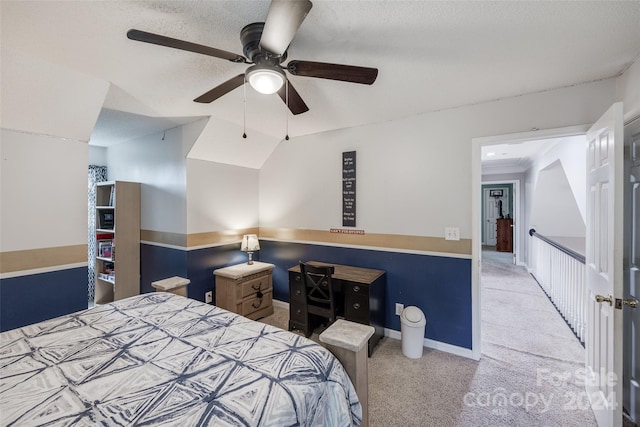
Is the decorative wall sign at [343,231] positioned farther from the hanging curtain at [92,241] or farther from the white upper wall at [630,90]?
the hanging curtain at [92,241]

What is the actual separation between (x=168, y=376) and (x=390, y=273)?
2.35 meters

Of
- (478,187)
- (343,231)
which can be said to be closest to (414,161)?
(478,187)

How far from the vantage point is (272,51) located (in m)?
1.36

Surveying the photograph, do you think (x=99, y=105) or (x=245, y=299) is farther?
(x=245, y=299)

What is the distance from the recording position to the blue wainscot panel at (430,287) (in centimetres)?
260

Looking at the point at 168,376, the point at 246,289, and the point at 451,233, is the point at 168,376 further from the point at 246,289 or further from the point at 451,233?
the point at 451,233

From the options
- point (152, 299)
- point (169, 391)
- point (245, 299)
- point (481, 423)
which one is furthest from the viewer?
point (245, 299)

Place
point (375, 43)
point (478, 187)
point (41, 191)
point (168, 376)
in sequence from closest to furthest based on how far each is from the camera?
point (168, 376) → point (375, 43) → point (41, 191) → point (478, 187)

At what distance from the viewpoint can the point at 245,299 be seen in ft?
10.6

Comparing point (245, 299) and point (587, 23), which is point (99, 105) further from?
point (587, 23)

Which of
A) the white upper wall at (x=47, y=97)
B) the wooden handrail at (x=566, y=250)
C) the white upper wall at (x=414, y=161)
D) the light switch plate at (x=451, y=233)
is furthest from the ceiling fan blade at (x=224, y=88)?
the wooden handrail at (x=566, y=250)

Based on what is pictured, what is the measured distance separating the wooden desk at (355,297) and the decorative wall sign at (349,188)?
0.60 m

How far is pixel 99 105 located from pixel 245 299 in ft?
7.99

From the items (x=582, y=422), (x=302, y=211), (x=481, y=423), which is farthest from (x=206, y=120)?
(x=582, y=422)
